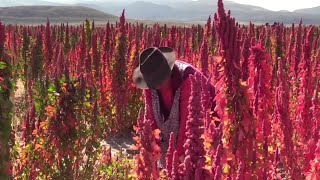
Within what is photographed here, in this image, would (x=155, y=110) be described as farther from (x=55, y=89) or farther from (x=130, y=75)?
(x=130, y=75)

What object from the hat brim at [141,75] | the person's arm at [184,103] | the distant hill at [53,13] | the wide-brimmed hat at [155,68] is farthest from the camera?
the distant hill at [53,13]

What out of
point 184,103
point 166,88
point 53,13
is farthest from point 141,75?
point 53,13

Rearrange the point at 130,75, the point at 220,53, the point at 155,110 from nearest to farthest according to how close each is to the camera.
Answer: the point at 220,53 < the point at 155,110 < the point at 130,75

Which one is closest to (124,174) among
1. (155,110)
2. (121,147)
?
(155,110)

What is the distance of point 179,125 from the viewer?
3.33 meters

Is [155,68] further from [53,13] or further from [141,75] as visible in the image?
[53,13]

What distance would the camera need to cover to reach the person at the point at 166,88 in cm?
318

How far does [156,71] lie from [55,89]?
109 centimetres

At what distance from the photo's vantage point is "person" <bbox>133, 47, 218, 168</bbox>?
318 centimetres

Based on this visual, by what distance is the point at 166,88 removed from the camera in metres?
3.38

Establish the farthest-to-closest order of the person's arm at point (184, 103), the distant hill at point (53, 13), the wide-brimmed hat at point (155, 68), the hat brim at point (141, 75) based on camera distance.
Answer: the distant hill at point (53, 13), the hat brim at point (141, 75), the wide-brimmed hat at point (155, 68), the person's arm at point (184, 103)

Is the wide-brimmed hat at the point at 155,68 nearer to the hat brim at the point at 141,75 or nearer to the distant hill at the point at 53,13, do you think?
the hat brim at the point at 141,75

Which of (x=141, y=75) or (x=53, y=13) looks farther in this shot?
(x=53, y=13)

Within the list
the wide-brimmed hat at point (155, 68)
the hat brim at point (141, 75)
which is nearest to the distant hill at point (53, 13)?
the hat brim at point (141, 75)
